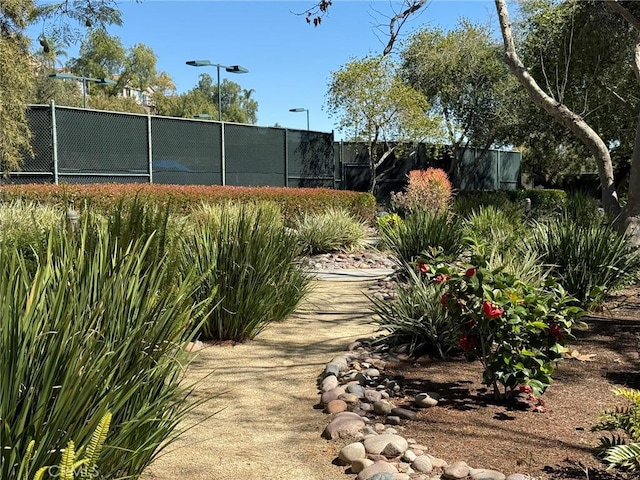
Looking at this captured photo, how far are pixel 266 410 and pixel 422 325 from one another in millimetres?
1634

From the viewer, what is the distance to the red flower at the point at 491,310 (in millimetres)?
3643

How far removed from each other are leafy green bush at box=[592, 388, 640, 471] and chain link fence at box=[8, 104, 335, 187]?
43.3ft

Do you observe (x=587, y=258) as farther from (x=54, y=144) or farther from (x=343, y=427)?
(x=54, y=144)

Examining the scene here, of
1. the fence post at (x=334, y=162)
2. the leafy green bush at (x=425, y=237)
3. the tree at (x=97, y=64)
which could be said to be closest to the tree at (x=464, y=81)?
the fence post at (x=334, y=162)

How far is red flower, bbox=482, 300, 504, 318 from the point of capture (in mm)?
3643

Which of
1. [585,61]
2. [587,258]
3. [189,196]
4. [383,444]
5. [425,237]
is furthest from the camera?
[585,61]

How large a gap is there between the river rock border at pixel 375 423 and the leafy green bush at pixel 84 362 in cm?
110

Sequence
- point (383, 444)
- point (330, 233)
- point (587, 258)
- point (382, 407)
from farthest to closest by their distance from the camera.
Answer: point (330, 233) < point (587, 258) < point (382, 407) < point (383, 444)

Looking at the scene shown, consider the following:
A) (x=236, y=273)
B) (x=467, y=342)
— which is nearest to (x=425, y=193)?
(x=236, y=273)

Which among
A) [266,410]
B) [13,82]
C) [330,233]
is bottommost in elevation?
[266,410]

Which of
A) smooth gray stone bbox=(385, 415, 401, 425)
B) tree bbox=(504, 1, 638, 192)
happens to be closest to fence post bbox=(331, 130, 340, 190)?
tree bbox=(504, 1, 638, 192)

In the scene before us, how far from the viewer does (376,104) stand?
2258 cm

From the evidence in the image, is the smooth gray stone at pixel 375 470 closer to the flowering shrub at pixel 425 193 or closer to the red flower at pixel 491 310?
the red flower at pixel 491 310

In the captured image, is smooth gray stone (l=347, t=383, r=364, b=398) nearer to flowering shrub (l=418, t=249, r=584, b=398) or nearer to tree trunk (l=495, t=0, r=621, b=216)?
flowering shrub (l=418, t=249, r=584, b=398)
